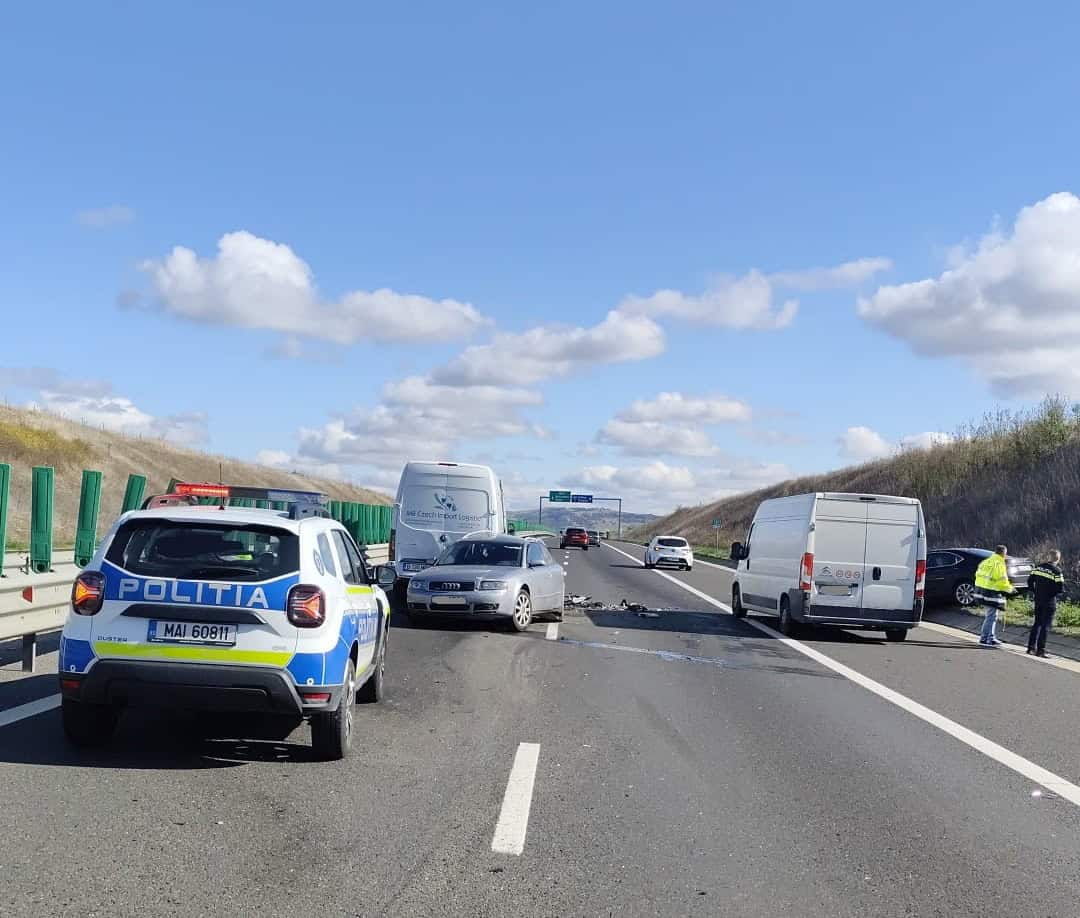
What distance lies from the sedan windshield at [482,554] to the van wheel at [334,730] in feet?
33.9

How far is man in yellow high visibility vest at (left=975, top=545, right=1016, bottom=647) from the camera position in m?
17.5

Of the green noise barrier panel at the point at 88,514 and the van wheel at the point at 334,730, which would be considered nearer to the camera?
the van wheel at the point at 334,730

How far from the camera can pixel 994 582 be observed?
17516 mm

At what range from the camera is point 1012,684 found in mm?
13414

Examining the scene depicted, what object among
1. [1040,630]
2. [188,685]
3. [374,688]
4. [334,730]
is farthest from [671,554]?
[188,685]

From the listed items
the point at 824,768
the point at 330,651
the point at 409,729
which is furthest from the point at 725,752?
the point at 330,651

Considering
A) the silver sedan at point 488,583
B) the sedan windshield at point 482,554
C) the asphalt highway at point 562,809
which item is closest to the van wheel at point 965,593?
the silver sedan at point 488,583

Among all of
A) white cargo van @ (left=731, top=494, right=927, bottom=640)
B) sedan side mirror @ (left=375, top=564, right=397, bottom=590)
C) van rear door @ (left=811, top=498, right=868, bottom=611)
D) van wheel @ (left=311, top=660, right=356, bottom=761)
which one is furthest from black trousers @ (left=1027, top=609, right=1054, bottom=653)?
van wheel @ (left=311, top=660, right=356, bottom=761)

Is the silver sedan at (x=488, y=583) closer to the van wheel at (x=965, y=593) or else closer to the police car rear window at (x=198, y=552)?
the police car rear window at (x=198, y=552)

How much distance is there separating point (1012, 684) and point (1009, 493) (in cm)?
4020

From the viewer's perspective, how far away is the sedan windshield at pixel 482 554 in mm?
18219

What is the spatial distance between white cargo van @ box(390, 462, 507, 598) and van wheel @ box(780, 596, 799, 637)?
5.49 meters

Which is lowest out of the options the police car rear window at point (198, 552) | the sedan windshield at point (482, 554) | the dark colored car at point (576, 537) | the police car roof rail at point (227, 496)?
the dark colored car at point (576, 537)

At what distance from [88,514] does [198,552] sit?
43.4ft
